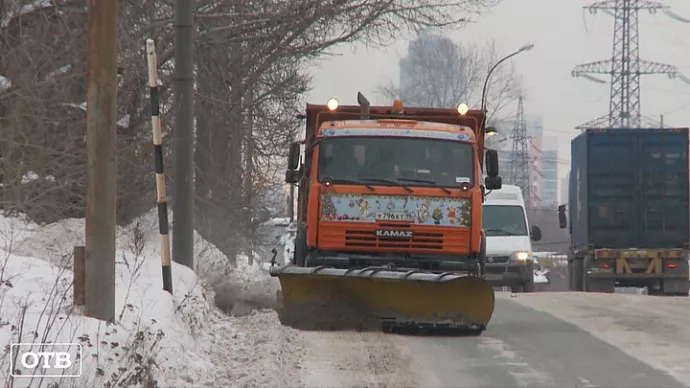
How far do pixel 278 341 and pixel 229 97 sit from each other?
14654 mm

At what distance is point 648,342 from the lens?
13.0m

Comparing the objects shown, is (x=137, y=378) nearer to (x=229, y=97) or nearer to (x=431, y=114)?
(x=431, y=114)

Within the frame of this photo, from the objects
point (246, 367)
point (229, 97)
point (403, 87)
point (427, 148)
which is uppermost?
point (403, 87)

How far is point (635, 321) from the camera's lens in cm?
1559

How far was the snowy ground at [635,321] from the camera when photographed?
11.7 m

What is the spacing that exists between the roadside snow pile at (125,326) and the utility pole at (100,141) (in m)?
0.34

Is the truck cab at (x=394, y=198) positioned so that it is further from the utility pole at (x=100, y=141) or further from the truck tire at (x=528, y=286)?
the truck tire at (x=528, y=286)

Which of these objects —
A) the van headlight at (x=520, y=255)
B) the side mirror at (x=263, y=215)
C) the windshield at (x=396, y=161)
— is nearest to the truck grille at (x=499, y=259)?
the van headlight at (x=520, y=255)

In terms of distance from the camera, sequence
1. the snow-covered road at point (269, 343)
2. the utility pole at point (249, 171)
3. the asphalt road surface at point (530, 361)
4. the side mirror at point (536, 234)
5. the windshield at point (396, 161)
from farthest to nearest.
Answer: the utility pole at point (249, 171)
the side mirror at point (536, 234)
the windshield at point (396, 161)
the asphalt road surface at point (530, 361)
the snow-covered road at point (269, 343)

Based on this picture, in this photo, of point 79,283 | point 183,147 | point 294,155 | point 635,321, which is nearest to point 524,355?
point 635,321

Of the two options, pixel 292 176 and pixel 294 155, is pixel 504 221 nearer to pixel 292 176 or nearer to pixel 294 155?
pixel 292 176

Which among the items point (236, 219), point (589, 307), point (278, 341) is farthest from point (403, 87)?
point (278, 341)

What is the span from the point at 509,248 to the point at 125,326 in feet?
54.2

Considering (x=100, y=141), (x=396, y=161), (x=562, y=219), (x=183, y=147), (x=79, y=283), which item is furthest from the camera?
(x=562, y=219)
